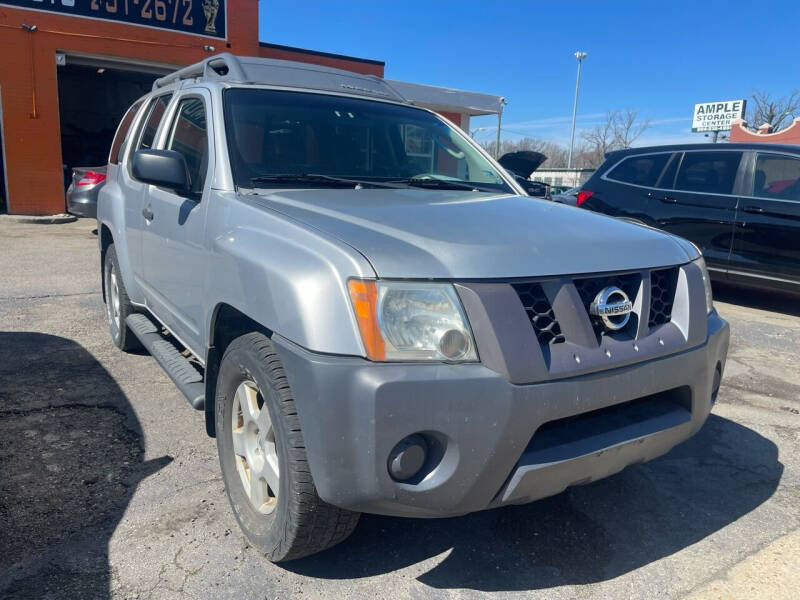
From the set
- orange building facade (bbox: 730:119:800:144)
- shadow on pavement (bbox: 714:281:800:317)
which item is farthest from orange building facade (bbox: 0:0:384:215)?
orange building facade (bbox: 730:119:800:144)

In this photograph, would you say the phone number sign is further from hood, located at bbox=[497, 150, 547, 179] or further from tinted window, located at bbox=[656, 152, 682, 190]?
hood, located at bbox=[497, 150, 547, 179]

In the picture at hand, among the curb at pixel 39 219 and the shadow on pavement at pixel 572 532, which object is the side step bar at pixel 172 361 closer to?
the shadow on pavement at pixel 572 532

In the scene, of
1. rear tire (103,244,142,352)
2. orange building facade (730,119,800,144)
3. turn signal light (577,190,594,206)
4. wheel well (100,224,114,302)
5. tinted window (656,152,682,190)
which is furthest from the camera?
orange building facade (730,119,800,144)

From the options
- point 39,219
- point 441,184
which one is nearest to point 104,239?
point 441,184

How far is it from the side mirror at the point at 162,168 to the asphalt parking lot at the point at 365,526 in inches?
54.5

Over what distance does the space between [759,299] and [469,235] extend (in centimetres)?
684

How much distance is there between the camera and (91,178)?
9.87 meters

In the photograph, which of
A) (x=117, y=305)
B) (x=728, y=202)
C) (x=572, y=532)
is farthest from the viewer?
(x=728, y=202)

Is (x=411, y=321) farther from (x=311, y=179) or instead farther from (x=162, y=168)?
(x=162, y=168)

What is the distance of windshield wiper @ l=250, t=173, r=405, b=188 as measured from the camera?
9.57 feet

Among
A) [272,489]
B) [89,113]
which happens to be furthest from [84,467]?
[89,113]

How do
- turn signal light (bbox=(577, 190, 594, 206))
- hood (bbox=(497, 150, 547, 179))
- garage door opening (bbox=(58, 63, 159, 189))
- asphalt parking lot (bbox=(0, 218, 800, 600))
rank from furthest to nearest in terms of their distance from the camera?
garage door opening (bbox=(58, 63, 159, 189))
turn signal light (bbox=(577, 190, 594, 206))
hood (bbox=(497, 150, 547, 179))
asphalt parking lot (bbox=(0, 218, 800, 600))

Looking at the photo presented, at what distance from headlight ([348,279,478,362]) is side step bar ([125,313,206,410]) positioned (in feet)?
4.20

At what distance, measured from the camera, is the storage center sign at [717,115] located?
36.6m
